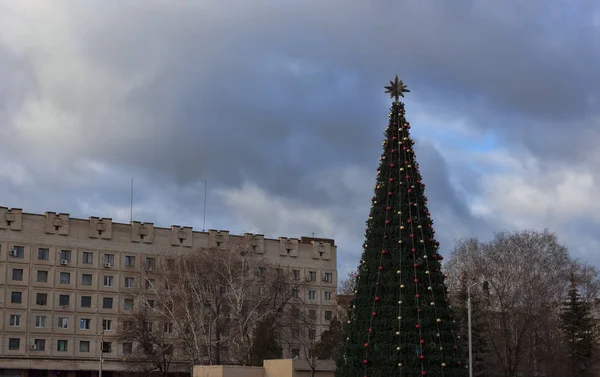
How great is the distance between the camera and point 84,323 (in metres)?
80.7

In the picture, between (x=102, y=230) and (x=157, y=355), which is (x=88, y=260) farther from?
(x=157, y=355)

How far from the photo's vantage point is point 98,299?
8169 centimetres

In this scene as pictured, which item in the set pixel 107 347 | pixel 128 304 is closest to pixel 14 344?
pixel 107 347

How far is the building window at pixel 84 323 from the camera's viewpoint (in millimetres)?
80438

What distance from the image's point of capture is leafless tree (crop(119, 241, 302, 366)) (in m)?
62.8

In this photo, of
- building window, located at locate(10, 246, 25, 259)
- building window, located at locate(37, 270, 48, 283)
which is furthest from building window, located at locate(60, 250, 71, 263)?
building window, located at locate(10, 246, 25, 259)

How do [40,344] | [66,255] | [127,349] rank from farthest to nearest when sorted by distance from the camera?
1. [127,349]
2. [66,255]
3. [40,344]

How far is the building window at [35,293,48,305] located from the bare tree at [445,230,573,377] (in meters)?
37.6

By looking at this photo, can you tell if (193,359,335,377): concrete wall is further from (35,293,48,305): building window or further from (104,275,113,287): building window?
(104,275,113,287): building window

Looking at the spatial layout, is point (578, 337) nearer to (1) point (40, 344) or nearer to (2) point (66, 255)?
(2) point (66, 255)

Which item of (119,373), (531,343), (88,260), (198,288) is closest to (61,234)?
(88,260)

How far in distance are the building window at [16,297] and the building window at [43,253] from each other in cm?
383

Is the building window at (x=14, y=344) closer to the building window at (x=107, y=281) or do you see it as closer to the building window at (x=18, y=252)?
the building window at (x=18, y=252)

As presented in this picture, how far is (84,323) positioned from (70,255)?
668 centimetres
